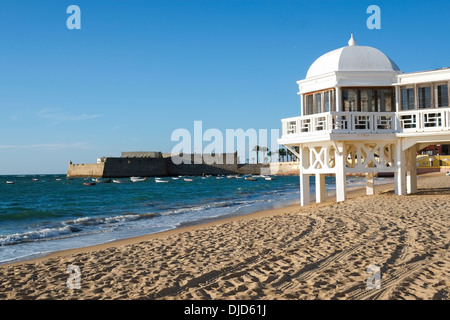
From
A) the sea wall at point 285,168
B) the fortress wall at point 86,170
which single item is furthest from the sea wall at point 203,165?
the fortress wall at point 86,170

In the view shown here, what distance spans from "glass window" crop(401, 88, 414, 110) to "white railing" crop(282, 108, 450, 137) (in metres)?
0.31

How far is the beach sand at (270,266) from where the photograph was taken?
20.6 feet

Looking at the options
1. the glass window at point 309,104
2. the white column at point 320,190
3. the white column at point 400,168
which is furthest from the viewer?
the white column at point 320,190

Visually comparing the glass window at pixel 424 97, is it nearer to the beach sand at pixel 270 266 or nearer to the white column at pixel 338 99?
the white column at pixel 338 99

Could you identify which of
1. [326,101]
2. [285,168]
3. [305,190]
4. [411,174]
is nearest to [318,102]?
[326,101]

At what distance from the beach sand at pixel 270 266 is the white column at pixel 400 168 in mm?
5613

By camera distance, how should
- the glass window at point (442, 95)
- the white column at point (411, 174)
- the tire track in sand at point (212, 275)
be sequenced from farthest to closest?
1. the white column at point (411, 174)
2. the glass window at point (442, 95)
3. the tire track in sand at point (212, 275)

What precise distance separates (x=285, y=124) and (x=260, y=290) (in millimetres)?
12979

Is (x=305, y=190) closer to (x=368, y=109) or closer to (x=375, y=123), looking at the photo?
(x=375, y=123)

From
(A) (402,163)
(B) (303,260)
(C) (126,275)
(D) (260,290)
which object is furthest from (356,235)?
(A) (402,163)

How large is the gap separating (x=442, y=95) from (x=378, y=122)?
2.52 meters
